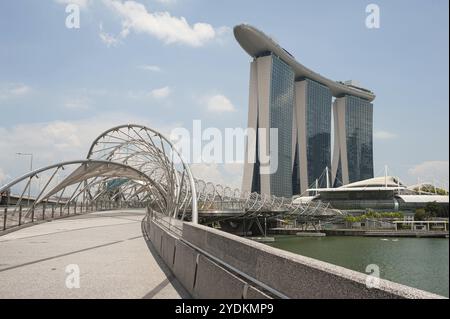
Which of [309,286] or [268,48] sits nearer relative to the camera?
[309,286]

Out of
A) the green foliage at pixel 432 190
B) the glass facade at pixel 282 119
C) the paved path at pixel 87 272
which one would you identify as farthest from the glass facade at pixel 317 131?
the paved path at pixel 87 272

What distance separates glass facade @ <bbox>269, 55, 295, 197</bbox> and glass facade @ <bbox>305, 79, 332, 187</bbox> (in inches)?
623

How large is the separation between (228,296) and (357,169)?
203799 millimetres

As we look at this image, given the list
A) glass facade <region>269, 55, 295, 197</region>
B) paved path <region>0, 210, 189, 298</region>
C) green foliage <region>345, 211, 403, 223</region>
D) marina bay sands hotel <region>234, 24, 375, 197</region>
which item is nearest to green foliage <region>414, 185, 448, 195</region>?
marina bay sands hotel <region>234, 24, 375, 197</region>

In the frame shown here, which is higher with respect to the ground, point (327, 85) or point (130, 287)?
point (327, 85)

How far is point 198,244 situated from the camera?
8.52m

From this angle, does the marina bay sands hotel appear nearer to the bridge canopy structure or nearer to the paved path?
the bridge canopy structure

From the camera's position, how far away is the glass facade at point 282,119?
150 metres

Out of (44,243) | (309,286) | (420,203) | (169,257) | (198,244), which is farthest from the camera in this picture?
(420,203)

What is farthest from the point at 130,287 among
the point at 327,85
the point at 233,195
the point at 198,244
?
the point at 327,85

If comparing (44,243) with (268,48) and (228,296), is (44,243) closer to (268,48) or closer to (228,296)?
(228,296)

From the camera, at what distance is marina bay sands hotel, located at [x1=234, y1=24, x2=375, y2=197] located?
148000mm

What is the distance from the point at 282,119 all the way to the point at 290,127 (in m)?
7.32

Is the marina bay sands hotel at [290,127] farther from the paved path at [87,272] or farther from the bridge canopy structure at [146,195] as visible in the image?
the paved path at [87,272]
